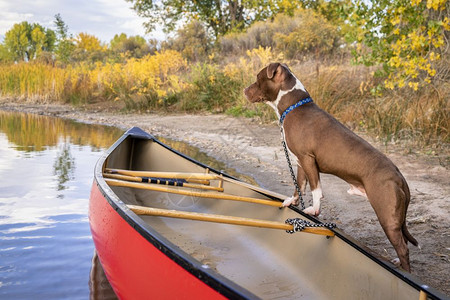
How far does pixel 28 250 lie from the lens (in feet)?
15.1

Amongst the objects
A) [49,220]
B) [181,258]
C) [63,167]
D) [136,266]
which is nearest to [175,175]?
[49,220]

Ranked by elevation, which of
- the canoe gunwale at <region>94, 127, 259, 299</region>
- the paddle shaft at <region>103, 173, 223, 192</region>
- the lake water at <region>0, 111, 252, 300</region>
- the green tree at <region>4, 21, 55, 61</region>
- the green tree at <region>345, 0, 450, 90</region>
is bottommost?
the lake water at <region>0, 111, 252, 300</region>

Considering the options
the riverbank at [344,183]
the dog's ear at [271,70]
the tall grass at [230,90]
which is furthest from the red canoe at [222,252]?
the tall grass at [230,90]

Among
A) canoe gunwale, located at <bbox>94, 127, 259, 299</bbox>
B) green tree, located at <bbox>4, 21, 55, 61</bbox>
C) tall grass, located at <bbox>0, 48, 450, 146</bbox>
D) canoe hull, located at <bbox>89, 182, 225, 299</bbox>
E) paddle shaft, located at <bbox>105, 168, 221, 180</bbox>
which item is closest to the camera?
canoe gunwale, located at <bbox>94, 127, 259, 299</bbox>

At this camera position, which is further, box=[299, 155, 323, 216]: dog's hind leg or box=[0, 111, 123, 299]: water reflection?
box=[0, 111, 123, 299]: water reflection

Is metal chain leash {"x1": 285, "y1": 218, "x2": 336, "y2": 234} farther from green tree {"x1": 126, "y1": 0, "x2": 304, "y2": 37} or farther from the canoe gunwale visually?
green tree {"x1": 126, "y1": 0, "x2": 304, "y2": 37}

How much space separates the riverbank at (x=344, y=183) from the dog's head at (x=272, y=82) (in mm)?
1580

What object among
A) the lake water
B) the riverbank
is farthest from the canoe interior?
the lake water

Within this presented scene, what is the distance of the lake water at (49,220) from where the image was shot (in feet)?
12.9

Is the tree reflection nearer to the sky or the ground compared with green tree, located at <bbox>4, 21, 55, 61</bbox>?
nearer to the ground

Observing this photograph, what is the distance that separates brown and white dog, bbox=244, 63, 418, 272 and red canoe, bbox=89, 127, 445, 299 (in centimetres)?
28

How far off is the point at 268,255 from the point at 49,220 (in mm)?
2880

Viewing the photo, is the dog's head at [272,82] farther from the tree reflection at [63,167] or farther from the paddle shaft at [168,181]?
the tree reflection at [63,167]

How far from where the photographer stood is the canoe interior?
285 centimetres
